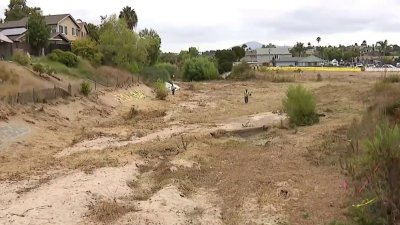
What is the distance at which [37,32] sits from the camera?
5516 cm

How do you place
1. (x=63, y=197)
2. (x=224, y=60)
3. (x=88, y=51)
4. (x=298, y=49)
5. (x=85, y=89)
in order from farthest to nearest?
(x=298, y=49) < (x=224, y=60) < (x=88, y=51) < (x=85, y=89) < (x=63, y=197)

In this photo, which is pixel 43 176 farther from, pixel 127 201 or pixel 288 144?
pixel 288 144

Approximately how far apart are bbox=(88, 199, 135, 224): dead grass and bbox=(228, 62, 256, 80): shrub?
73940 mm

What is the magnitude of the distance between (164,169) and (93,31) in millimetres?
51623

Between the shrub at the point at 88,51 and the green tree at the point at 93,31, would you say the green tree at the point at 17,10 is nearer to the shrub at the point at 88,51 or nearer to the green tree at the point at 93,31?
the green tree at the point at 93,31

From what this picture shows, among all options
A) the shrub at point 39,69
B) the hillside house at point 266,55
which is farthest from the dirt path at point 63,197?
the hillside house at point 266,55

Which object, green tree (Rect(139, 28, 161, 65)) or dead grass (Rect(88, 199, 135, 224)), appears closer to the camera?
dead grass (Rect(88, 199, 135, 224))

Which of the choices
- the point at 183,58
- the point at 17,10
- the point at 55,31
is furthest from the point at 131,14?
the point at 183,58

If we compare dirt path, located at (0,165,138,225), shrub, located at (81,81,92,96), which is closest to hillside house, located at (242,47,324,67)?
shrub, located at (81,81,92,96)

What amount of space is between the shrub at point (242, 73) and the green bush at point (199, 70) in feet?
12.4

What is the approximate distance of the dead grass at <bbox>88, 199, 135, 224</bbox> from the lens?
1388cm

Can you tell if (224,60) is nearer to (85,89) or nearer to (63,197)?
(85,89)

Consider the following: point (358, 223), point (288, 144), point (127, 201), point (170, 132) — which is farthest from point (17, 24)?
point (358, 223)

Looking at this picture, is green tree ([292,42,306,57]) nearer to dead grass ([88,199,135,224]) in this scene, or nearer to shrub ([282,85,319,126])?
shrub ([282,85,319,126])
